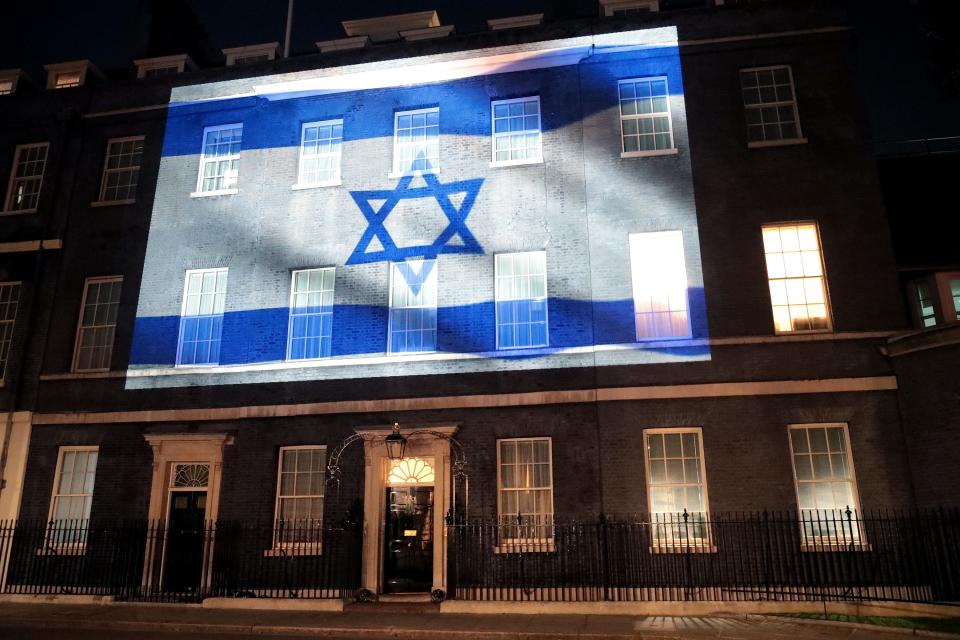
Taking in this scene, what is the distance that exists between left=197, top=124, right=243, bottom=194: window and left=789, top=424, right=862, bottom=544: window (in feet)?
50.2

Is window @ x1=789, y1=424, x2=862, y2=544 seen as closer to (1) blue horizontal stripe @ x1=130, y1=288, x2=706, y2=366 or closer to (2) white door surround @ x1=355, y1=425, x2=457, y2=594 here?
(1) blue horizontal stripe @ x1=130, y1=288, x2=706, y2=366

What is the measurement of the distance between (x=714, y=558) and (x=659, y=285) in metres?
5.97

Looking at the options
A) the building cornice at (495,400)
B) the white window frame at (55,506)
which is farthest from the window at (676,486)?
the white window frame at (55,506)

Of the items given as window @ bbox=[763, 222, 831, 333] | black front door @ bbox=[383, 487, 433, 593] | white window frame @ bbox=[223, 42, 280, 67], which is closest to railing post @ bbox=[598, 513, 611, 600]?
black front door @ bbox=[383, 487, 433, 593]

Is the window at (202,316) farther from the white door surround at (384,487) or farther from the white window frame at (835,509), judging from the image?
the white window frame at (835,509)

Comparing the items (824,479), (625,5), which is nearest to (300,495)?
(824,479)

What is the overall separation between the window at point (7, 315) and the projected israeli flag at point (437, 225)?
12.7 ft

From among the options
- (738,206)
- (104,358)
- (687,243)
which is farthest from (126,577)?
(738,206)

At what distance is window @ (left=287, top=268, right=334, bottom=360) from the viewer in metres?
17.2

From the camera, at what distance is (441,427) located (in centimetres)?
1552

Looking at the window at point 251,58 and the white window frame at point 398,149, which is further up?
the window at point 251,58

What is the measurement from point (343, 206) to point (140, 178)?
6.29m

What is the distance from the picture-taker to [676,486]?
14664 mm

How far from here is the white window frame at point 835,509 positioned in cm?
1372
